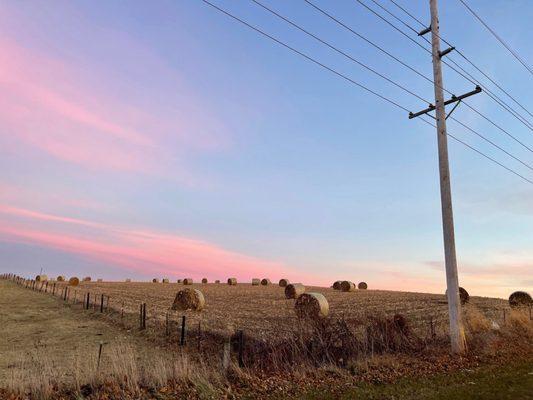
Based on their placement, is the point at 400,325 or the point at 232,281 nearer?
the point at 400,325

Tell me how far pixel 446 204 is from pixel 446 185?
2.41ft

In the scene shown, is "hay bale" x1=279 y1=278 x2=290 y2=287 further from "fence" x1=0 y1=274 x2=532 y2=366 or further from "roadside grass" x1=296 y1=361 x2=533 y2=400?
"roadside grass" x1=296 y1=361 x2=533 y2=400

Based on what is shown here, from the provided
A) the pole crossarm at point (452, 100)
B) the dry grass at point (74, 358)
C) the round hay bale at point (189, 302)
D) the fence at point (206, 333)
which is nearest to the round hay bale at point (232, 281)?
the dry grass at point (74, 358)

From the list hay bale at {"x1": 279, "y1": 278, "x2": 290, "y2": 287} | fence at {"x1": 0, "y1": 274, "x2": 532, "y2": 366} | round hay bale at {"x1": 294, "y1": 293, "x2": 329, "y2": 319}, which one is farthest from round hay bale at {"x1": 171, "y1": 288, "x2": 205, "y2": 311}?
hay bale at {"x1": 279, "y1": 278, "x2": 290, "y2": 287}

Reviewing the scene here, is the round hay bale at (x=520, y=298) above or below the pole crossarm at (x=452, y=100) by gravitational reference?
below

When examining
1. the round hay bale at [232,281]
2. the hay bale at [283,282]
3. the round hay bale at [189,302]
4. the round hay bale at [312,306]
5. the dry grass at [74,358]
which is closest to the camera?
the dry grass at [74,358]

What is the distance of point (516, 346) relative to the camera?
54.5 feet

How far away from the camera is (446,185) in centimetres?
1664

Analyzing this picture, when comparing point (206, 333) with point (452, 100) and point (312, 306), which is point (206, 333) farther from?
point (452, 100)

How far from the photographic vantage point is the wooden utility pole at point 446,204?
615 inches

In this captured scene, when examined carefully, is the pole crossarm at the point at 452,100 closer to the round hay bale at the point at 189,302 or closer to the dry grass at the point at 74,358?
the dry grass at the point at 74,358

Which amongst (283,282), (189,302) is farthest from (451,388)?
(283,282)

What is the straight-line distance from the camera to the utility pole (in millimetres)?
15648

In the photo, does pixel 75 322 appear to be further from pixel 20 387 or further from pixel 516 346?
pixel 516 346
